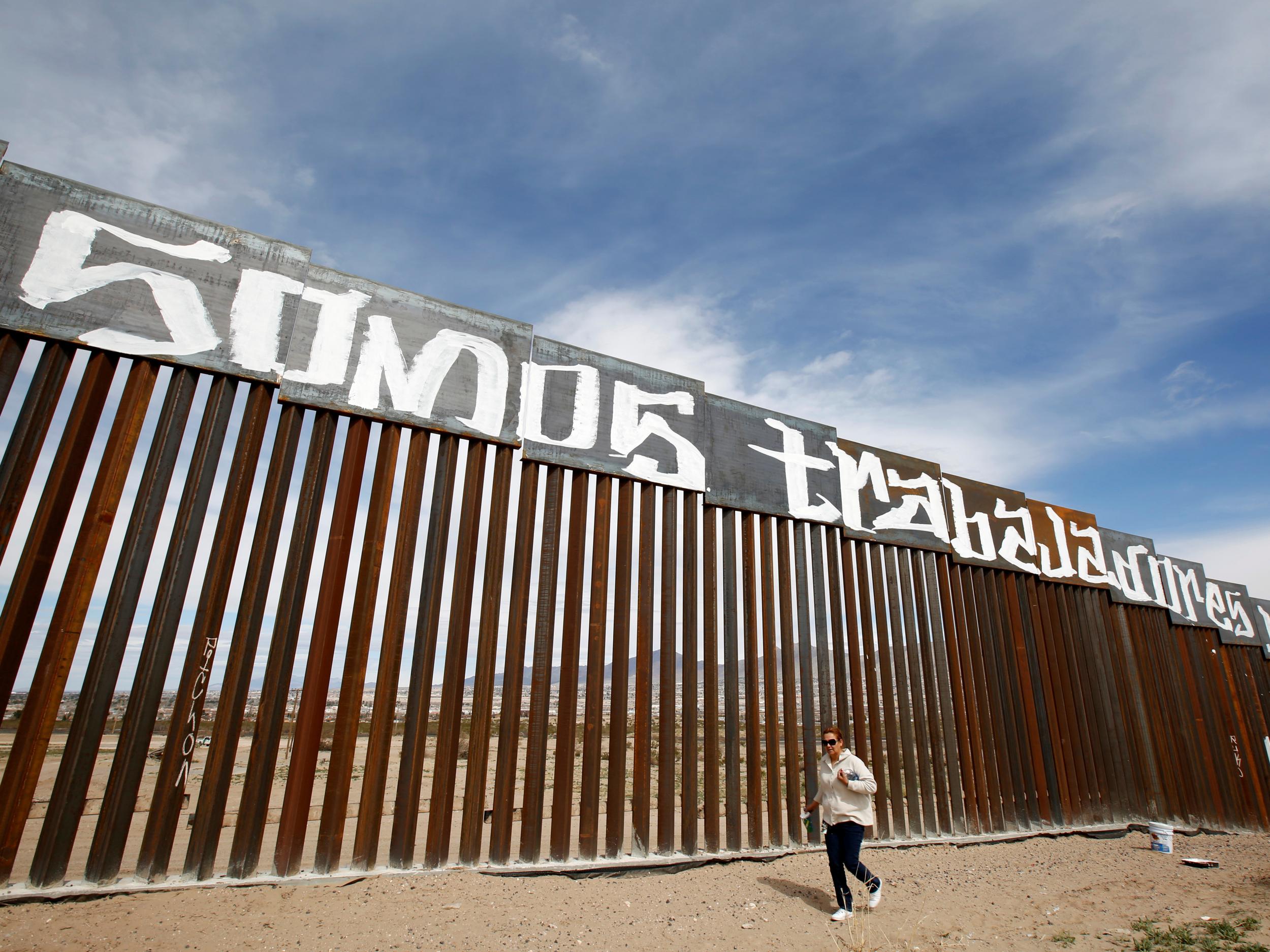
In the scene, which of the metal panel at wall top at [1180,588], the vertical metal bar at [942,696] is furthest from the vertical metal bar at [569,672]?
the metal panel at wall top at [1180,588]

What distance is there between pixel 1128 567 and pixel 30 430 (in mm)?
14380

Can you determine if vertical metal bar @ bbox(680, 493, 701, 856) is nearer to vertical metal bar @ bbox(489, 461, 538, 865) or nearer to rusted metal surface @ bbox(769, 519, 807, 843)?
rusted metal surface @ bbox(769, 519, 807, 843)

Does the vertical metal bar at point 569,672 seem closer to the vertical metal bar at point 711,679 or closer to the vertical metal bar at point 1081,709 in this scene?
the vertical metal bar at point 711,679

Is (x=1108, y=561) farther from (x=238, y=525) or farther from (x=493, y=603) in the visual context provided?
(x=238, y=525)

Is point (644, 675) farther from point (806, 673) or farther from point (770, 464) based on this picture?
point (770, 464)

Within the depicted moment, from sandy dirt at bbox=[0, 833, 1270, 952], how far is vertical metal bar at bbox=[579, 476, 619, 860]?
0.44m

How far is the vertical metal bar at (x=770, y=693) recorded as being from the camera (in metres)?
6.66

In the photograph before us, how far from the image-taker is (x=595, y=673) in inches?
238

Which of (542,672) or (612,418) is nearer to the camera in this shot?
(542,672)

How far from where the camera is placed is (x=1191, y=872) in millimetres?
7805

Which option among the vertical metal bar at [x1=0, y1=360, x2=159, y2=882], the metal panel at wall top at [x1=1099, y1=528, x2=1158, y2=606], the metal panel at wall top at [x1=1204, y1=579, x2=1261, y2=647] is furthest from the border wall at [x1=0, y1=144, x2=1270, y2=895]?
the metal panel at wall top at [x1=1204, y1=579, x2=1261, y2=647]

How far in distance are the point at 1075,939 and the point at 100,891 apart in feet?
21.5

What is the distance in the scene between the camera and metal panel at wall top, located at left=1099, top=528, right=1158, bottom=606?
451 inches

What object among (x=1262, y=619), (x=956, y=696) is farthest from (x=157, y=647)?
(x=1262, y=619)
